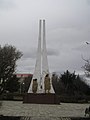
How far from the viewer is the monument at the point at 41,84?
32094mm

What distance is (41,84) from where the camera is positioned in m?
36.8

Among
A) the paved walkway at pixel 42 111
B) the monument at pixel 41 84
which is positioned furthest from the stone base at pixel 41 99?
the paved walkway at pixel 42 111

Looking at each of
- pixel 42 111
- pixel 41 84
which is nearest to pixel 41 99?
pixel 41 84

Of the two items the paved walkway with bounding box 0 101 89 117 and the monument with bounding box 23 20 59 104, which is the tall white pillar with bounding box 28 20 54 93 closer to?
the monument with bounding box 23 20 59 104

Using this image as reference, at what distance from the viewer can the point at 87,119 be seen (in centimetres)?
1270

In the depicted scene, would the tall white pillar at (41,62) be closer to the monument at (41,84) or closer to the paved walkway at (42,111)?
the monument at (41,84)

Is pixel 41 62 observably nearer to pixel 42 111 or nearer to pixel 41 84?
pixel 41 84

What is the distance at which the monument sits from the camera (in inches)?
1264

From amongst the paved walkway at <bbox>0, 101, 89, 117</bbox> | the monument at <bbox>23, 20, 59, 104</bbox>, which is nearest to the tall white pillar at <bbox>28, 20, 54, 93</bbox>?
the monument at <bbox>23, 20, 59, 104</bbox>

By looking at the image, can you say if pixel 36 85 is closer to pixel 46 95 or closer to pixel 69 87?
pixel 46 95

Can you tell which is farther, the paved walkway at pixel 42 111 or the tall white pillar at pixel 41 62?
the tall white pillar at pixel 41 62

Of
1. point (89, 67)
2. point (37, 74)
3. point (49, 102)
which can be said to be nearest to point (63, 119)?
point (89, 67)

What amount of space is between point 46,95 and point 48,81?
234 centimetres

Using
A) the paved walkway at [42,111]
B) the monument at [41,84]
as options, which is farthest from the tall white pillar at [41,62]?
the paved walkway at [42,111]
